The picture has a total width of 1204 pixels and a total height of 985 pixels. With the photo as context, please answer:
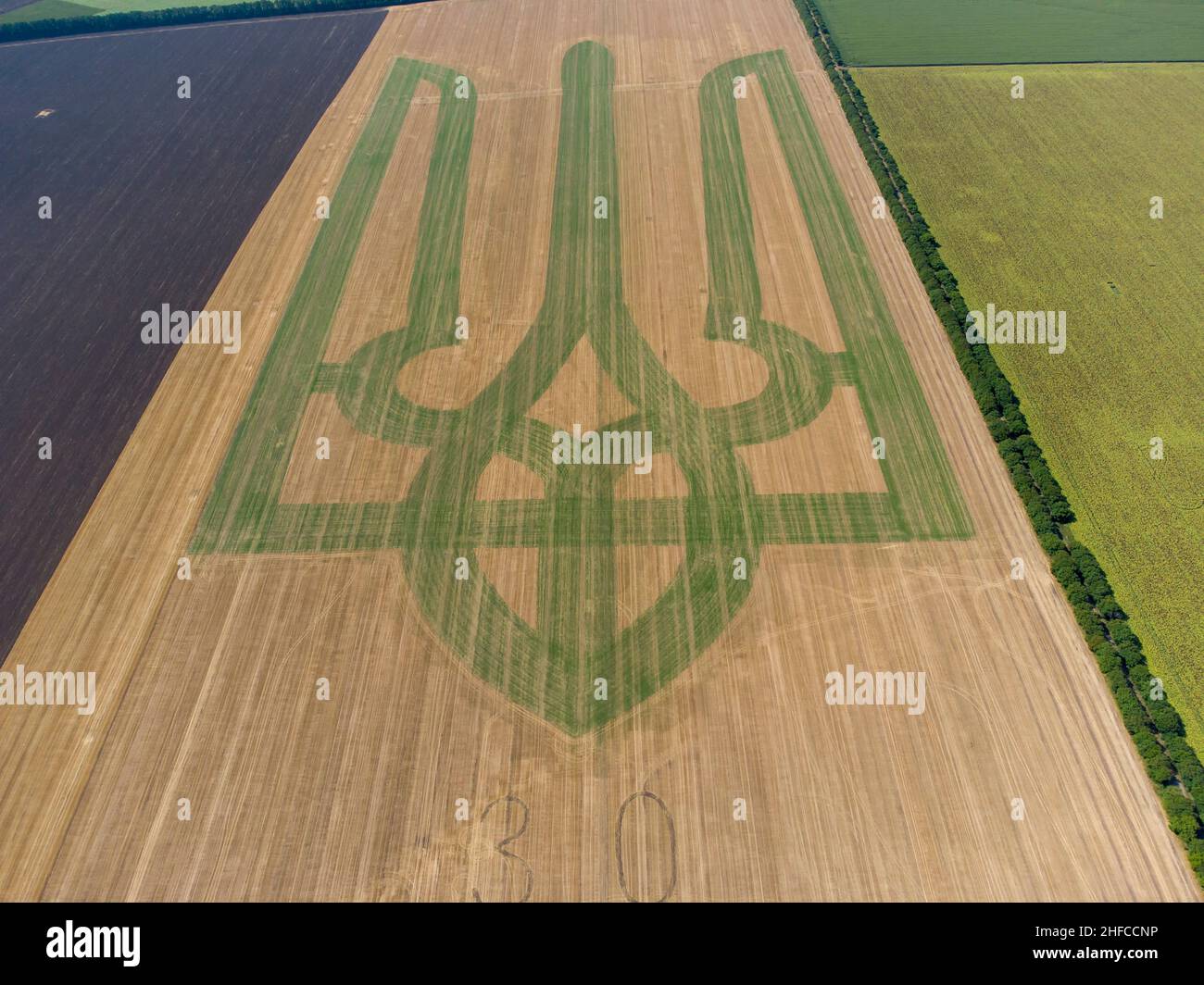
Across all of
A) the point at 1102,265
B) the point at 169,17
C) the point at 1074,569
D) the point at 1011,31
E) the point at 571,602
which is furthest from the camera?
the point at 169,17

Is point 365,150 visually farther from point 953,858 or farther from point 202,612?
point 953,858

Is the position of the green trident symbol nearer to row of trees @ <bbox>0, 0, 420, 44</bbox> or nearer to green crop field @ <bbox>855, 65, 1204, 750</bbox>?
green crop field @ <bbox>855, 65, 1204, 750</bbox>

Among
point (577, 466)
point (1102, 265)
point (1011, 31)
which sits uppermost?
point (1011, 31)

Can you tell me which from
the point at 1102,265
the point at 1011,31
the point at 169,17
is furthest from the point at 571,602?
the point at 169,17

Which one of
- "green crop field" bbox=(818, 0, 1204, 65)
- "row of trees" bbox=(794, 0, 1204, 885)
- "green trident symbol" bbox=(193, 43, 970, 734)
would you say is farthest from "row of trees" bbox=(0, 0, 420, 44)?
"row of trees" bbox=(794, 0, 1204, 885)

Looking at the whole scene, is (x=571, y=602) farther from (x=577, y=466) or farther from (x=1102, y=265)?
(x=1102, y=265)

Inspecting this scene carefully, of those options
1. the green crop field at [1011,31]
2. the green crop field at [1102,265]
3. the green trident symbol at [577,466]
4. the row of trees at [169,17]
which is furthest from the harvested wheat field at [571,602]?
the row of trees at [169,17]
